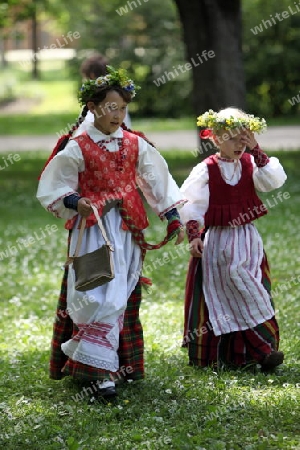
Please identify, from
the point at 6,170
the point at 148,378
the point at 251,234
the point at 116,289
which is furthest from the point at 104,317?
the point at 6,170

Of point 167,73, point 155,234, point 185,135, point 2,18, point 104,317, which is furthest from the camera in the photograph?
point 167,73

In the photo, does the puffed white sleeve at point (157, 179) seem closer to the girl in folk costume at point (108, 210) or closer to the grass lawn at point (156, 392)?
the girl in folk costume at point (108, 210)

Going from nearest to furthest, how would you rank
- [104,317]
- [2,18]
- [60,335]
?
1. [104,317]
2. [60,335]
3. [2,18]

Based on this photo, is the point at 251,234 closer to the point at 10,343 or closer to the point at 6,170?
the point at 10,343

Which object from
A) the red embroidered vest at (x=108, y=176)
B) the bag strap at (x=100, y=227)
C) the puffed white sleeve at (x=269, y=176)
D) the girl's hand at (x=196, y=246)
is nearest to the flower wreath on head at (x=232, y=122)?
the puffed white sleeve at (x=269, y=176)

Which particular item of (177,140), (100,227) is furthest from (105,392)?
(177,140)

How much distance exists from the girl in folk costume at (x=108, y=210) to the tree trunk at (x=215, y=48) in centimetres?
892

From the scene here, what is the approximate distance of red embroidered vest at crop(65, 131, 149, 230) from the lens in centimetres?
599

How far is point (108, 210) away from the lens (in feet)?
19.8

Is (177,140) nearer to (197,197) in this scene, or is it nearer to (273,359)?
(197,197)

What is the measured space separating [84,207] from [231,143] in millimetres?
1139

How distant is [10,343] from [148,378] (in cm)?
171

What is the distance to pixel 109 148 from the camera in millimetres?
6027

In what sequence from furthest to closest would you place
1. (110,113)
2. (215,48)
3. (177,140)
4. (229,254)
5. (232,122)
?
(177,140)
(215,48)
(229,254)
(232,122)
(110,113)
